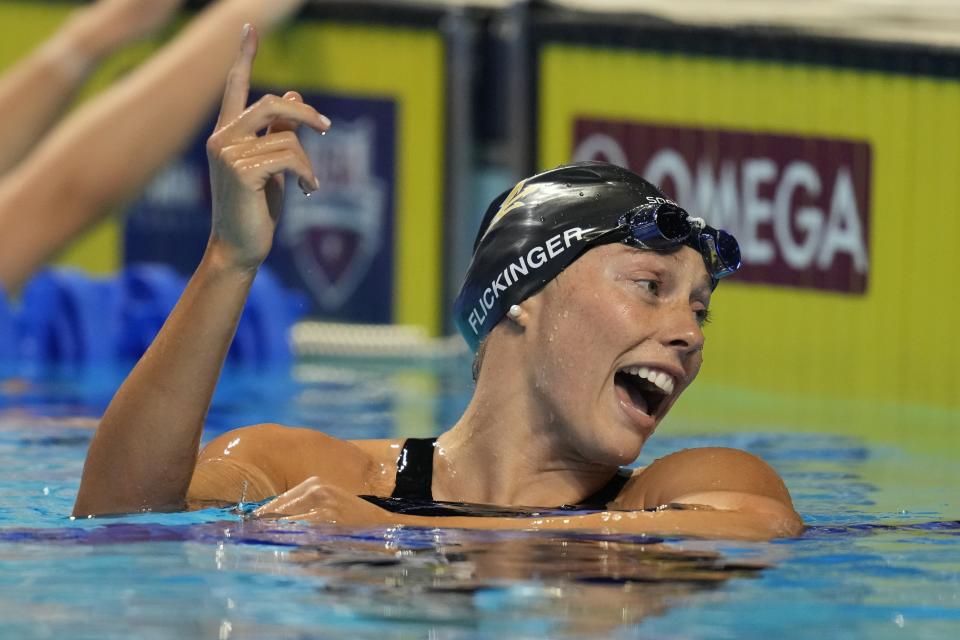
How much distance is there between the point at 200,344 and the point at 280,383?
455 centimetres

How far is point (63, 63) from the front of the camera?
25.5 ft

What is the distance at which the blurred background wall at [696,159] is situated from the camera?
732 cm

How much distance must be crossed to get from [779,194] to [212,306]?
4764 mm

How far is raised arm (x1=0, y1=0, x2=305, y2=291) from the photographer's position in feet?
21.0

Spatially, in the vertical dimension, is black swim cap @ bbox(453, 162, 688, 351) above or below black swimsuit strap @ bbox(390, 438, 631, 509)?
above

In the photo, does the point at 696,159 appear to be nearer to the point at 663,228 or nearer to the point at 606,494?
the point at 606,494

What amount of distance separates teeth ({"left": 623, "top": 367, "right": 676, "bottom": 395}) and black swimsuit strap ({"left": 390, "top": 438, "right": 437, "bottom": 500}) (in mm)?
558

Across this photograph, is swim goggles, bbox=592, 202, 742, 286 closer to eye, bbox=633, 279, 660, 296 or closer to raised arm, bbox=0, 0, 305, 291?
eye, bbox=633, 279, 660, 296

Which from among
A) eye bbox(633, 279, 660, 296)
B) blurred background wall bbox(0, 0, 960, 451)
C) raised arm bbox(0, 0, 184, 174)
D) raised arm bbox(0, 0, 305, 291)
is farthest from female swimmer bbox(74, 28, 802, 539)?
raised arm bbox(0, 0, 184, 174)

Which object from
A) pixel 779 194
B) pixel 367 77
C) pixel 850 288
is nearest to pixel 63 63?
pixel 367 77

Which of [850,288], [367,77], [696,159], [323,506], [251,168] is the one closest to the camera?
[251,168]

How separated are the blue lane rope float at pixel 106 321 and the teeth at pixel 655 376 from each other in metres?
4.82

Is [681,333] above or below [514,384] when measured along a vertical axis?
above

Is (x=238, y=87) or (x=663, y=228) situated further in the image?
(x=663, y=228)
